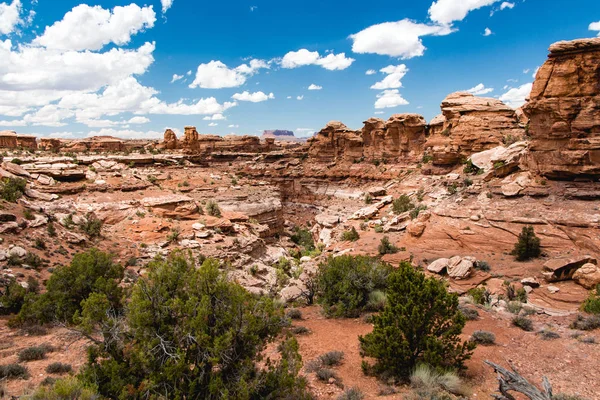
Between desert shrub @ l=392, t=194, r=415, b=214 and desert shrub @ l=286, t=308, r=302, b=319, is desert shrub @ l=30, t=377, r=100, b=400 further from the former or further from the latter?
desert shrub @ l=392, t=194, r=415, b=214

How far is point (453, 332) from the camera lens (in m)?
6.55

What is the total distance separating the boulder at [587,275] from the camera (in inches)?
476

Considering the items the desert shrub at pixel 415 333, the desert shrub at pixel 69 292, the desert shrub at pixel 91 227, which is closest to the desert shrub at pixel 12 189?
the desert shrub at pixel 91 227

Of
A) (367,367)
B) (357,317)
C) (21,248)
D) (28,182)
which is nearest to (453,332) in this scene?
(367,367)

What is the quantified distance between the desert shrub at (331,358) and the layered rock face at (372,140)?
37.2 meters

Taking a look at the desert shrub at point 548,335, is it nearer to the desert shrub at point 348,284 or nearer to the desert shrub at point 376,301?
the desert shrub at point 376,301

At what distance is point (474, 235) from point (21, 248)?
20.4 m

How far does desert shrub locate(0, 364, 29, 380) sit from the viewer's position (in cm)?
623

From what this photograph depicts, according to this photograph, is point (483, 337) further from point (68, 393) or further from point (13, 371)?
point (13, 371)

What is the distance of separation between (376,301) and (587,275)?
27.0 feet

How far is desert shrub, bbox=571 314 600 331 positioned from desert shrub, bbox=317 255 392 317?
16.9 ft

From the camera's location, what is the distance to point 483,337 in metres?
7.95

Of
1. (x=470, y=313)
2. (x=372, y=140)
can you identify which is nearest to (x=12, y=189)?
(x=470, y=313)

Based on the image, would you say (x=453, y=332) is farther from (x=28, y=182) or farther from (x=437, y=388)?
(x=28, y=182)
